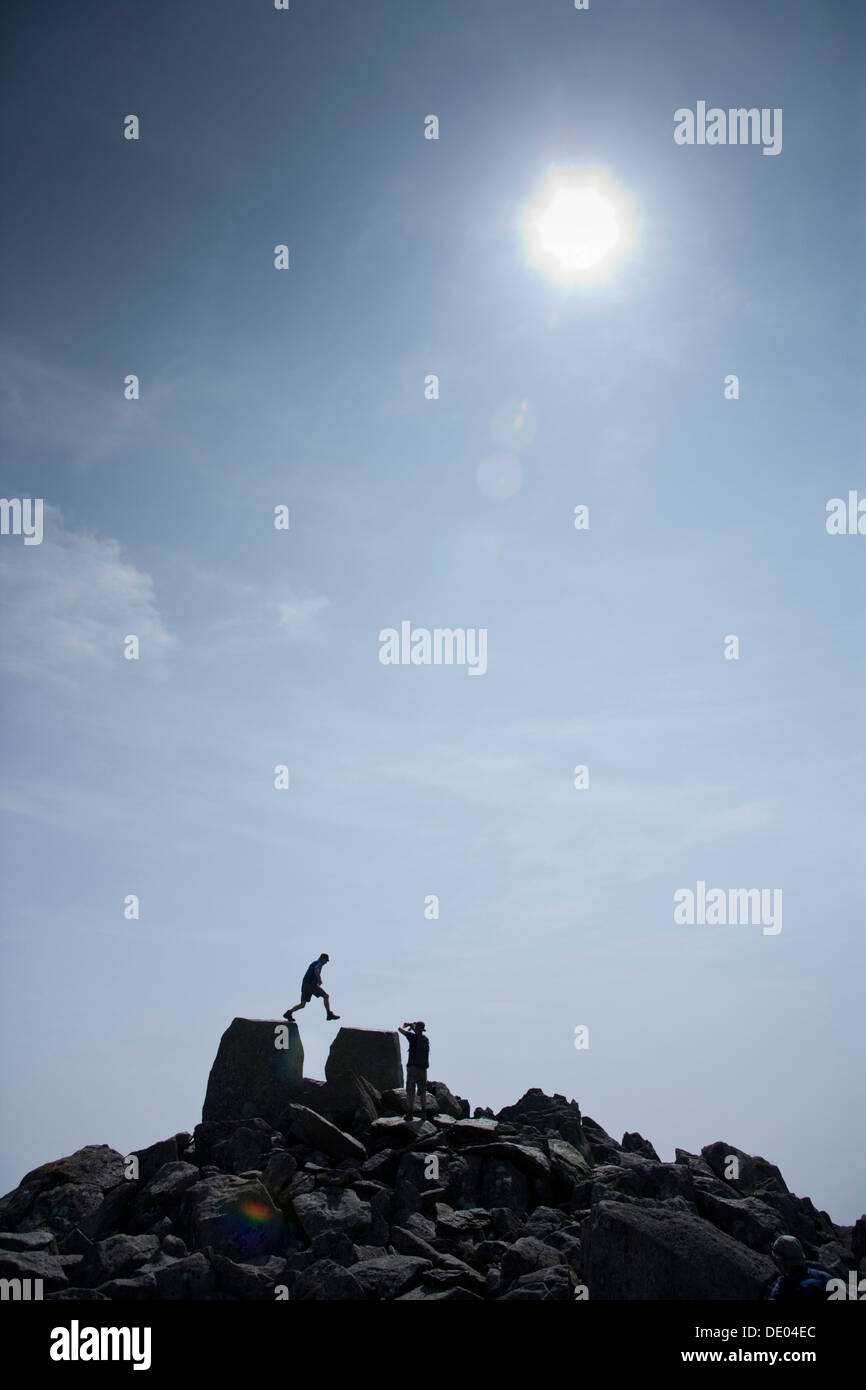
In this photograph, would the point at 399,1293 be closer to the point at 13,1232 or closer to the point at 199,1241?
the point at 199,1241

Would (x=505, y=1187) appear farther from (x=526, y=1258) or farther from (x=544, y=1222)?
(x=526, y=1258)

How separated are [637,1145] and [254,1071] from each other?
9201 millimetres

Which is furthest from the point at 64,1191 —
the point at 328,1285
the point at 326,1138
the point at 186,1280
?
the point at 328,1285

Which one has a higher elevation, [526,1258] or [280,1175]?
[280,1175]

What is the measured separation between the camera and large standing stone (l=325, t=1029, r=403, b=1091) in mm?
21156

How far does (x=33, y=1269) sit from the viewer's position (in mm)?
14367

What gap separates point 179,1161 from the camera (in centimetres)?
1856

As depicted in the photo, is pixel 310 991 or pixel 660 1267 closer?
pixel 660 1267

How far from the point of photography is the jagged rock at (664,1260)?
41.8 feet

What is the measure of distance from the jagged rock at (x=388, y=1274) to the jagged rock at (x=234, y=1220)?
235 centimetres

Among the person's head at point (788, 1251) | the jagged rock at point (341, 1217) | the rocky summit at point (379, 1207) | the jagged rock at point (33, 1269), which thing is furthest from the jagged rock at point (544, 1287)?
the jagged rock at point (33, 1269)

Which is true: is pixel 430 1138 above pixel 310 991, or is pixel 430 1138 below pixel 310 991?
below
